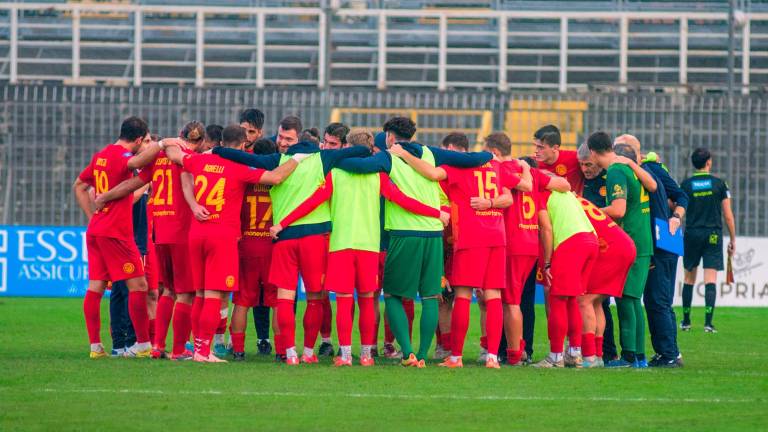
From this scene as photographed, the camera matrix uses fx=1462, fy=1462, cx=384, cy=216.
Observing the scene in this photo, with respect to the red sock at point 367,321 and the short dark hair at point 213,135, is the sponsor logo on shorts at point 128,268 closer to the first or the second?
the short dark hair at point 213,135

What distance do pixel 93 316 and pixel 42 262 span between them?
35.2 feet

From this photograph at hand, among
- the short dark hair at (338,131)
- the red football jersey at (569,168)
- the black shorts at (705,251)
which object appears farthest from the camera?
the black shorts at (705,251)

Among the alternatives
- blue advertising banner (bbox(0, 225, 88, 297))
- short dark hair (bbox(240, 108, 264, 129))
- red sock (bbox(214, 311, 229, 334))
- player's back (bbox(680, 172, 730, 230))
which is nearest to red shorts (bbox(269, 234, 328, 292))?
red sock (bbox(214, 311, 229, 334))

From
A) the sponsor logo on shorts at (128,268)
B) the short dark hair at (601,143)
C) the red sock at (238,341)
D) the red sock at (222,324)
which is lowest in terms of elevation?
the red sock at (238,341)

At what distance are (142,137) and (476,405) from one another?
169 inches

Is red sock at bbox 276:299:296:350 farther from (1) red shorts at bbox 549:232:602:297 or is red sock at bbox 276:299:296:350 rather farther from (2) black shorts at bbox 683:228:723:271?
(2) black shorts at bbox 683:228:723:271

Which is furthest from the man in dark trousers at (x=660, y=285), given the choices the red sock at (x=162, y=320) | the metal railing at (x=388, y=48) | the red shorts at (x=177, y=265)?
the metal railing at (x=388, y=48)

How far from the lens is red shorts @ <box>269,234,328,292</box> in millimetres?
10766

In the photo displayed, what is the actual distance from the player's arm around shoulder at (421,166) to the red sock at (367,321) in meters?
1.01

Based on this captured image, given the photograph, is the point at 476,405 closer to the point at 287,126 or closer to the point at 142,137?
the point at 287,126

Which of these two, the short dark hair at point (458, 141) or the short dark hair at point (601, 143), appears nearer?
the short dark hair at point (601, 143)

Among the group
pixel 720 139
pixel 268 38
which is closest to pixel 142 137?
pixel 720 139

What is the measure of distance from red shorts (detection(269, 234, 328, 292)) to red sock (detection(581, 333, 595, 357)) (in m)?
Result: 2.05

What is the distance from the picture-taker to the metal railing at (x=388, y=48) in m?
29.9
